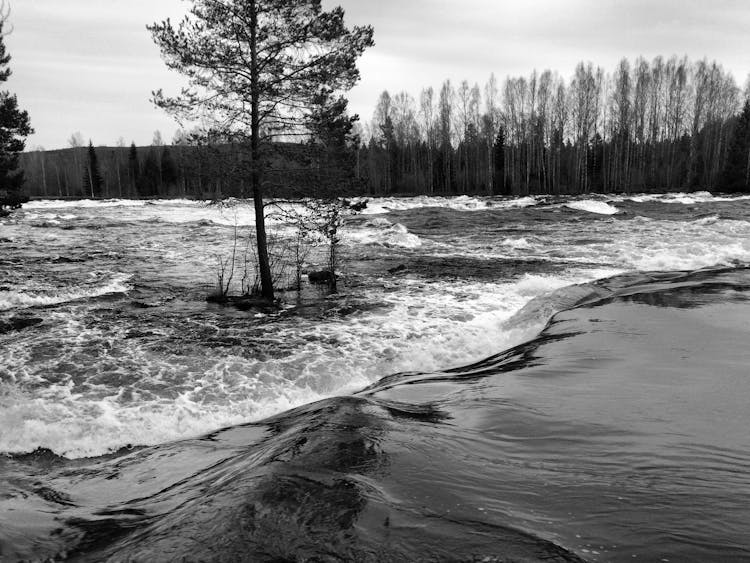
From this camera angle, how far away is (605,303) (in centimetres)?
895

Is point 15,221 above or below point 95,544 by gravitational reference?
above

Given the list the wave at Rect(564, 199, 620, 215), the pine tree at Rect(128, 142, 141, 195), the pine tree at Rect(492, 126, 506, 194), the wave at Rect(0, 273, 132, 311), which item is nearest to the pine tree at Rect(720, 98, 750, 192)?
the wave at Rect(564, 199, 620, 215)

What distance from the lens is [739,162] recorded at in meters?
45.6

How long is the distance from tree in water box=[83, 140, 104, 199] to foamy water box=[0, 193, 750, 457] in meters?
63.0

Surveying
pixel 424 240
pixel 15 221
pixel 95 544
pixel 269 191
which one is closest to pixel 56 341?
pixel 269 191

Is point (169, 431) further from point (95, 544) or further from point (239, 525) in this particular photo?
point (239, 525)

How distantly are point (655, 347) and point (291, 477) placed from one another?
210 inches

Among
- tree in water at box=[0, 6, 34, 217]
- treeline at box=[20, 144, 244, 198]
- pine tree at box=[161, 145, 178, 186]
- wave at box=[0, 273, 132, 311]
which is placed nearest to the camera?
wave at box=[0, 273, 132, 311]

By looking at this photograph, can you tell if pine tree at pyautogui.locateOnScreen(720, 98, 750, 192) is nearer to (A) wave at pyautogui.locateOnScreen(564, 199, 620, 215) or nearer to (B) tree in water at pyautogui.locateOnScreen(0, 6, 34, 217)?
(A) wave at pyautogui.locateOnScreen(564, 199, 620, 215)

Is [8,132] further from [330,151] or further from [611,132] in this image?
[611,132]

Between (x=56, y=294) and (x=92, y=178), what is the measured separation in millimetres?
76140

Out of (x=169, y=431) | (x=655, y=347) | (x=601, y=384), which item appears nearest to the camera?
(x=601, y=384)

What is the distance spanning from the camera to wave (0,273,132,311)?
1080 cm

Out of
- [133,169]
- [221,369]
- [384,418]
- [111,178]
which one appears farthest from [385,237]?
[111,178]
